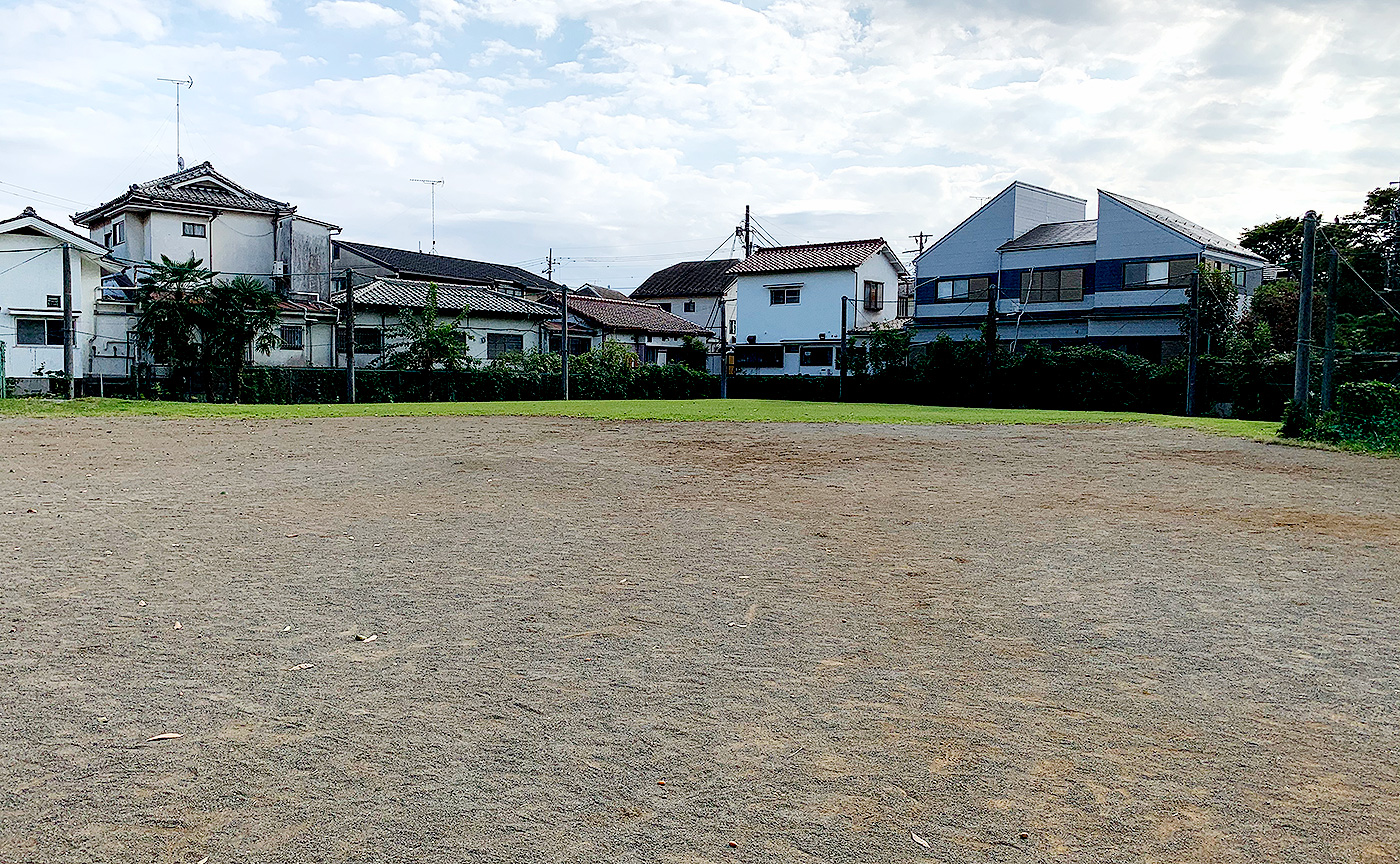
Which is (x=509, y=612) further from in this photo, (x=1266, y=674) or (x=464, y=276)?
(x=464, y=276)

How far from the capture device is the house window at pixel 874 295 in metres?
48.7

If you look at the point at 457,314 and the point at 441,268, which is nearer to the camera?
the point at 457,314

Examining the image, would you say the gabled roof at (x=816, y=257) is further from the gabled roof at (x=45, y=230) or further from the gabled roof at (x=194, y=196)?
the gabled roof at (x=45, y=230)

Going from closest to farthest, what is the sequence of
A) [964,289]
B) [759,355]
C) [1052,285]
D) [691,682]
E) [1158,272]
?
[691,682], [1158,272], [1052,285], [964,289], [759,355]

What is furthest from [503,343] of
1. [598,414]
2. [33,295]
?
[598,414]

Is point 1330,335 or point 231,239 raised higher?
point 231,239

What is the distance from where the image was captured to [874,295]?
49.3 m

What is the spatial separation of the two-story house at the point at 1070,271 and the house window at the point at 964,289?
5 centimetres

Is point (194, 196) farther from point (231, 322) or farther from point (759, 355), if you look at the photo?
point (759, 355)

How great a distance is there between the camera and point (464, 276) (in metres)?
47.1

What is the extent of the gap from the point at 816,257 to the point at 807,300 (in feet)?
7.17

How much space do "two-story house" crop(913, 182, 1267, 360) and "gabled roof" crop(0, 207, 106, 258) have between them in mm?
29129

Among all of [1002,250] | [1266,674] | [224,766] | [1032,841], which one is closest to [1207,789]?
[1032,841]

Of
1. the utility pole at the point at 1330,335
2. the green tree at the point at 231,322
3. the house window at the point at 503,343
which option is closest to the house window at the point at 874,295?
the house window at the point at 503,343
